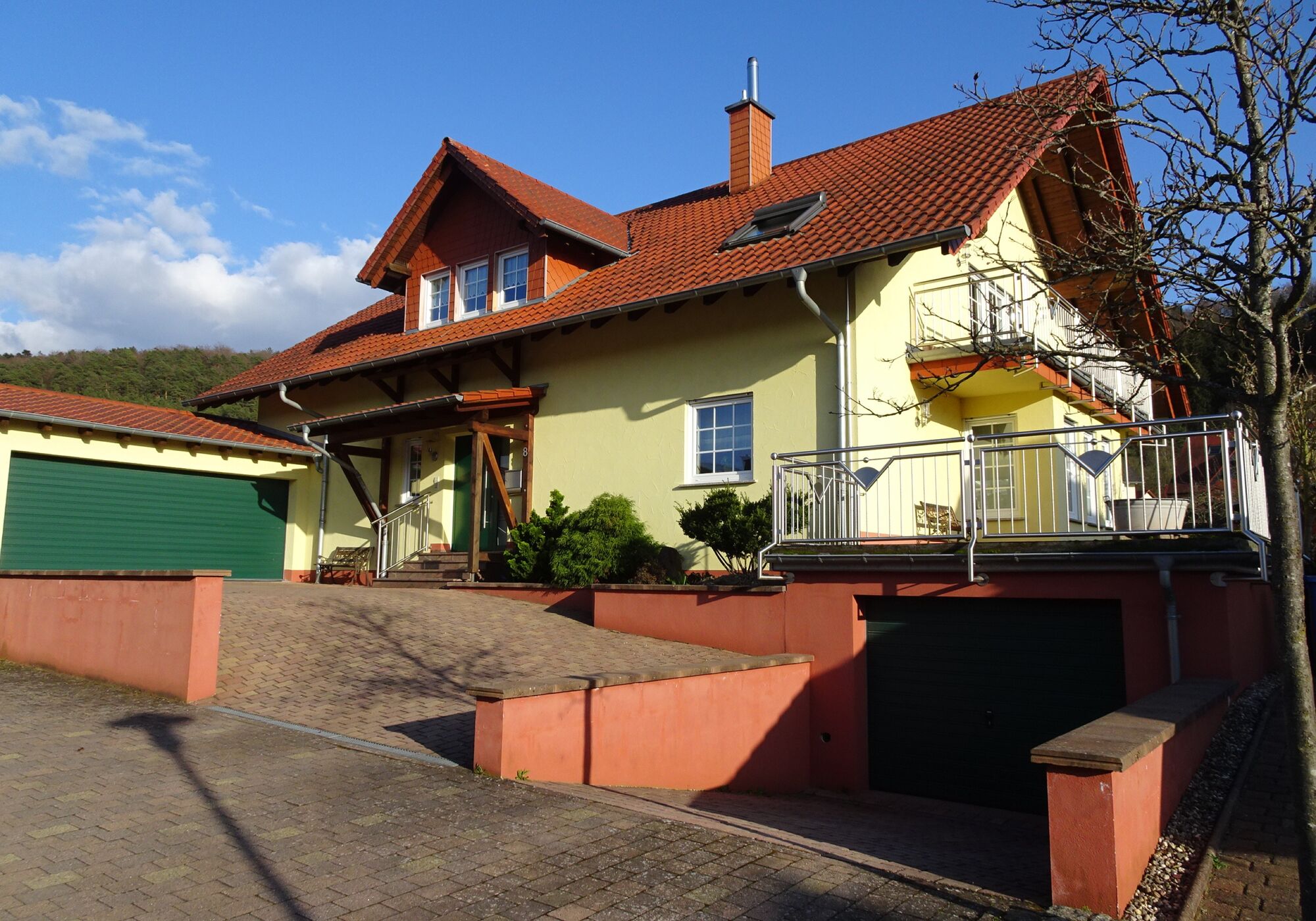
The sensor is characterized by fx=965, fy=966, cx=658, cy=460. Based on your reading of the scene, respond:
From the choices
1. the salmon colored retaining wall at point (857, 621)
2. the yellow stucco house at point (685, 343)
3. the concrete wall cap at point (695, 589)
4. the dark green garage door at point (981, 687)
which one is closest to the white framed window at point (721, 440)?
the yellow stucco house at point (685, 343)

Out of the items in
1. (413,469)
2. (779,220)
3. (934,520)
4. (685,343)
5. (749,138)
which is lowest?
(934,520)

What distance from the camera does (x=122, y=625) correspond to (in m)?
9.25

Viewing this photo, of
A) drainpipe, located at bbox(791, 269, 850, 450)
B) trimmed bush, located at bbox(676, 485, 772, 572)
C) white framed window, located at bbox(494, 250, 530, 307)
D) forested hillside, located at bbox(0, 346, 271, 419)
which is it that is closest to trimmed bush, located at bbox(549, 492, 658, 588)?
trimmed bush, located at bbox(676, 485, 772, 572)

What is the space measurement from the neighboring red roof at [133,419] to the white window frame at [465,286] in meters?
4.11

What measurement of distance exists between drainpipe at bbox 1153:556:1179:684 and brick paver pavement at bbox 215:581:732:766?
13.7ft

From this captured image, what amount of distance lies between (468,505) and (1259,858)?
13129 mm

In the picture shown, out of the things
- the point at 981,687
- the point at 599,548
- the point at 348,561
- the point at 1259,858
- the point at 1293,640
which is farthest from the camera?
the point at 348,561

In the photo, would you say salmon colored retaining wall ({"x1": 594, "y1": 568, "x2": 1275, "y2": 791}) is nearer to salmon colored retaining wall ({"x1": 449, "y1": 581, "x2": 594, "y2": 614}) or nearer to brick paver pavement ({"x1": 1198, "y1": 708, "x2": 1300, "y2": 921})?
salmon colored retaining wall ({"x1": 449, "y1": 581, "x2": 594, "y2": 614})

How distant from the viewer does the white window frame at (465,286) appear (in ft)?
57.0

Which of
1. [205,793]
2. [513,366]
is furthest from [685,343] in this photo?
[205,793]

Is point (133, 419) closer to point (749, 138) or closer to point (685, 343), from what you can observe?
point (685, 343)

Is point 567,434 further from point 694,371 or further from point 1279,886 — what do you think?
point 1279,886

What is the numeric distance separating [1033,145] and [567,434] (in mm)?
10225

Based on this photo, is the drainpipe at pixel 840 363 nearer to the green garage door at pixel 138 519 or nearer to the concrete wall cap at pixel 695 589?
the concrete wall cap at pixel 695 589
